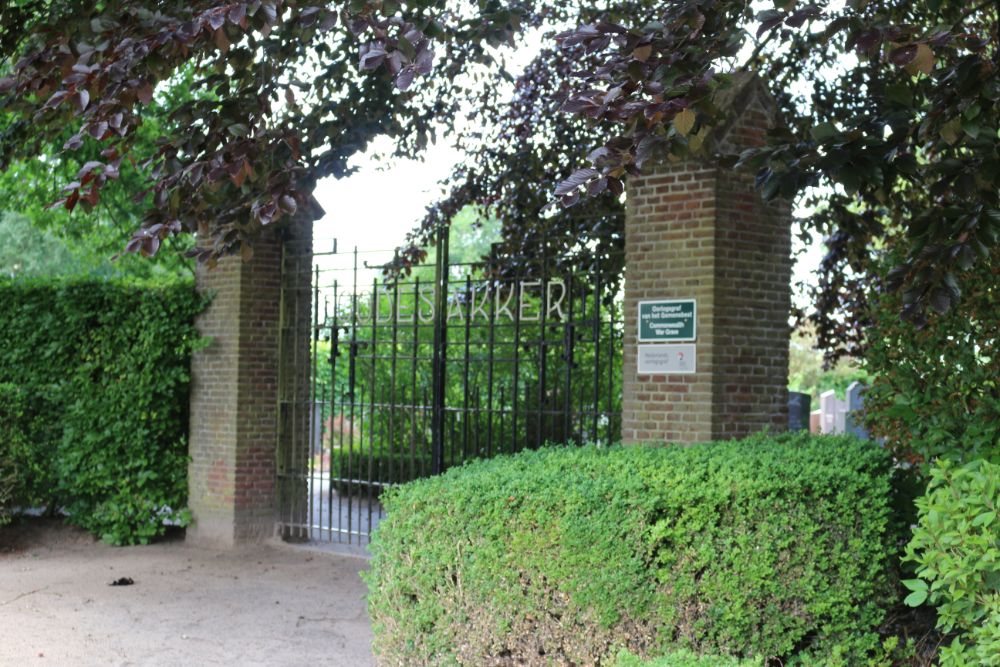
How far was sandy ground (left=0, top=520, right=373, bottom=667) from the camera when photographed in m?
6.91

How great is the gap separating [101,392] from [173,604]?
354cm

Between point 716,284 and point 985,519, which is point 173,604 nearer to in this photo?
point 716,284

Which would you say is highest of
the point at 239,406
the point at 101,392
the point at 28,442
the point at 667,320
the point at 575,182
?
the point at 575,182

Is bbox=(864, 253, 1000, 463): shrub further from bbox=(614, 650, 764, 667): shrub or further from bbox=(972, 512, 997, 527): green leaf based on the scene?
bbox=(614, 650, 764, 667): shrub

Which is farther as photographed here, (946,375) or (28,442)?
(28,442)

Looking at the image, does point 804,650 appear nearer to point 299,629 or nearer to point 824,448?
point 824,448

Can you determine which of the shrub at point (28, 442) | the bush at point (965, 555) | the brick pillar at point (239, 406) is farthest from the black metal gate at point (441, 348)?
the bush at point (965, 555)

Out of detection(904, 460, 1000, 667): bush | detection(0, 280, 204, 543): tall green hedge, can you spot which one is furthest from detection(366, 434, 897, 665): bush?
detection(0, 280, 204, 543): tall green hedge

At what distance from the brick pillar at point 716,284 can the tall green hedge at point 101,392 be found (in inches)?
210

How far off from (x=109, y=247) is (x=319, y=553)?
32.0 ft

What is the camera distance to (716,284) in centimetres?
750

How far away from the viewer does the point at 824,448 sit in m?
5.90

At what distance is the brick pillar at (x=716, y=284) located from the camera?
751cm

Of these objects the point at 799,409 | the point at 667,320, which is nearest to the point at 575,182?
the point at 667,320
